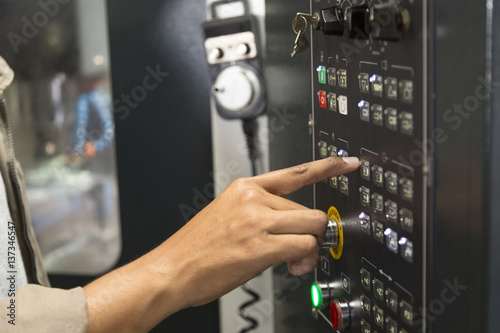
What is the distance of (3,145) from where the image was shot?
4.11ft

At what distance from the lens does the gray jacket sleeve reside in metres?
0.88

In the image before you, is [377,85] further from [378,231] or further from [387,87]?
[378,231]

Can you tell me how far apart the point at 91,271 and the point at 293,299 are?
23.3 inches

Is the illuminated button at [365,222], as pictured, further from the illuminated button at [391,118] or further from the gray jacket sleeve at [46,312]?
the gray jacket sleeve at [46,312]

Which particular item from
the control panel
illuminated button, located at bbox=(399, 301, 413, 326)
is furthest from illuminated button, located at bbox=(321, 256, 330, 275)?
illuminated button, located at bbox=(399, 301, 413, 326)

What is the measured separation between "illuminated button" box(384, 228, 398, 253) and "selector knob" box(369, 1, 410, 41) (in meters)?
0.24

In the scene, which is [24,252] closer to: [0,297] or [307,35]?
[0,297]

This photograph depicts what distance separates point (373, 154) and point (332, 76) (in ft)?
0.50

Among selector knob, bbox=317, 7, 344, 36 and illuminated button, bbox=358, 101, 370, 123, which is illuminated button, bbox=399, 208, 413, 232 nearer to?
illuminated button, bbox=358, 101, 370, 123

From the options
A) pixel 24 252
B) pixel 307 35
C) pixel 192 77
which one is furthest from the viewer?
pixel 192 77

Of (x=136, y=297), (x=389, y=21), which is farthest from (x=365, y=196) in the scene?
(x=136, y=297)

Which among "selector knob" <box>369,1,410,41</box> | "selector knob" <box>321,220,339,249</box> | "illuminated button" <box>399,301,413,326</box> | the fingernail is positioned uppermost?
"selector knob" <box>369,1,410,41</box>

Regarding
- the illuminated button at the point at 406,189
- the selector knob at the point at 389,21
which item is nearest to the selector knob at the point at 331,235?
the illuminated button at the point at 406,189

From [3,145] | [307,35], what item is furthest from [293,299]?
[3,145]
